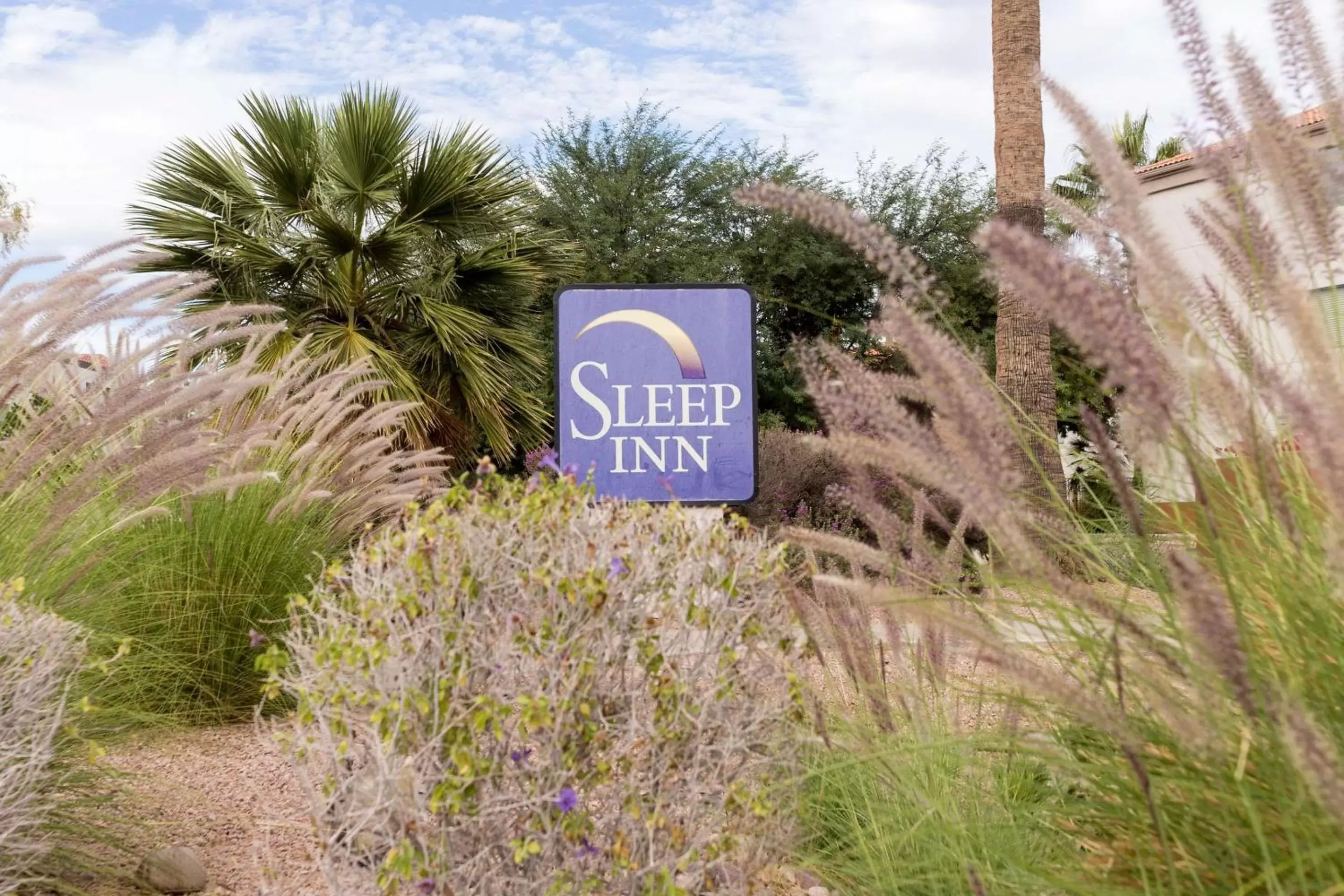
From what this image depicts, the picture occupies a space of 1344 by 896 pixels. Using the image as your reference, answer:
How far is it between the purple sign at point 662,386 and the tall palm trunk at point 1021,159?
11.5 feet

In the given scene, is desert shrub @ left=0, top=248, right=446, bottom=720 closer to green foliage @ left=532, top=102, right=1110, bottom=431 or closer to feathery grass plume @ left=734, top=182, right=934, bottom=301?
feathery grass plume @ left=734, top=182, right=934, bottom=301

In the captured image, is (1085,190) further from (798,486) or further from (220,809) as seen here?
(220,809)

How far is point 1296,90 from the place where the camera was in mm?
1831

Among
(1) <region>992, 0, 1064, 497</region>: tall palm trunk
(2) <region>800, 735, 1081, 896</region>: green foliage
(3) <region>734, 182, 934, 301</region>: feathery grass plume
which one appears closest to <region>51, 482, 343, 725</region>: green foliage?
(2) <region>800, 735, 1081, 896</region>: green foliage

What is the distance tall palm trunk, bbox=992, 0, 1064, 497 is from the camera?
30.7 ft

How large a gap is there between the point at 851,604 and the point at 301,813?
1.77 meters

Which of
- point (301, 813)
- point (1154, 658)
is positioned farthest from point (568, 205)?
point (1154, 658)

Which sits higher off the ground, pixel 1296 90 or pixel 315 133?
pixel 315 133

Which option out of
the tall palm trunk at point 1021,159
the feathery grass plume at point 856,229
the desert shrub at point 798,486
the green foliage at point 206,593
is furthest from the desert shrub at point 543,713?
the desert shrub at point 798,486

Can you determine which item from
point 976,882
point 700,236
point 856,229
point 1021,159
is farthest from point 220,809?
point 700,236

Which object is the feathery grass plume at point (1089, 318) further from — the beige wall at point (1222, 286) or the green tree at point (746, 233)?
the green tree at point (746, 233)

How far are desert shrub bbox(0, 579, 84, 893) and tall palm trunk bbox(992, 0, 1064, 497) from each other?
25.7 ft

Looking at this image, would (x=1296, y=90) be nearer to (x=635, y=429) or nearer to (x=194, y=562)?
(x=194, y=562)

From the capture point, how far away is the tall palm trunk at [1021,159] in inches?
368
